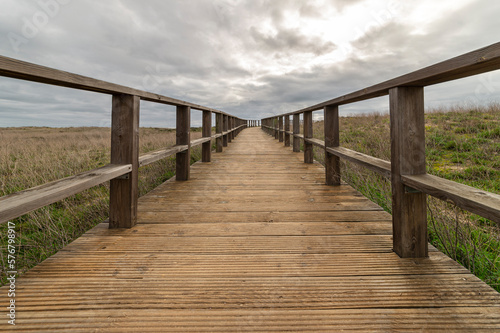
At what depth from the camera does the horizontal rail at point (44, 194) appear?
990 millimetres

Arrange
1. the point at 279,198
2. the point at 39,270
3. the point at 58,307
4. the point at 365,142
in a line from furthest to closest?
the point at 365,142 → the point at 279,198 → the point at 39,270 → the point at 58,307

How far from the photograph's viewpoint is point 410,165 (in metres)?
1.48

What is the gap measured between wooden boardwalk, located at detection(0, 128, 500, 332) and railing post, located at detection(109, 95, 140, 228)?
0.12 metres

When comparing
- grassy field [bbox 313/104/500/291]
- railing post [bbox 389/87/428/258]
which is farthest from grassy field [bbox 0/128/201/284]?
grassy field [bbox 313/104/500/291]

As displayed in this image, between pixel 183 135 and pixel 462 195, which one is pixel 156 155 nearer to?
pixel 183 135

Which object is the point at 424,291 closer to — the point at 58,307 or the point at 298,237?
the point at 298,237

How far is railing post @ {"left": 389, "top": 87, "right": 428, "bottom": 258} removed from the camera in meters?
1.45

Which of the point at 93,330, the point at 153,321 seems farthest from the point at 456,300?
the point at 93,330

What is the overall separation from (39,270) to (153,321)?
83cm

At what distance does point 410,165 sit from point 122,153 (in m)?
2.03

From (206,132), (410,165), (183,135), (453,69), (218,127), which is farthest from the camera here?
(218,127)

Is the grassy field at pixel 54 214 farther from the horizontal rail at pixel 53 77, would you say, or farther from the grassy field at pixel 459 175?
the grassy field at pixel 459 175

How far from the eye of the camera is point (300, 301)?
3.63 feet

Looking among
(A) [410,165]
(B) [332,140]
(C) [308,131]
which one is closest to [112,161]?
(A) [410,165]
